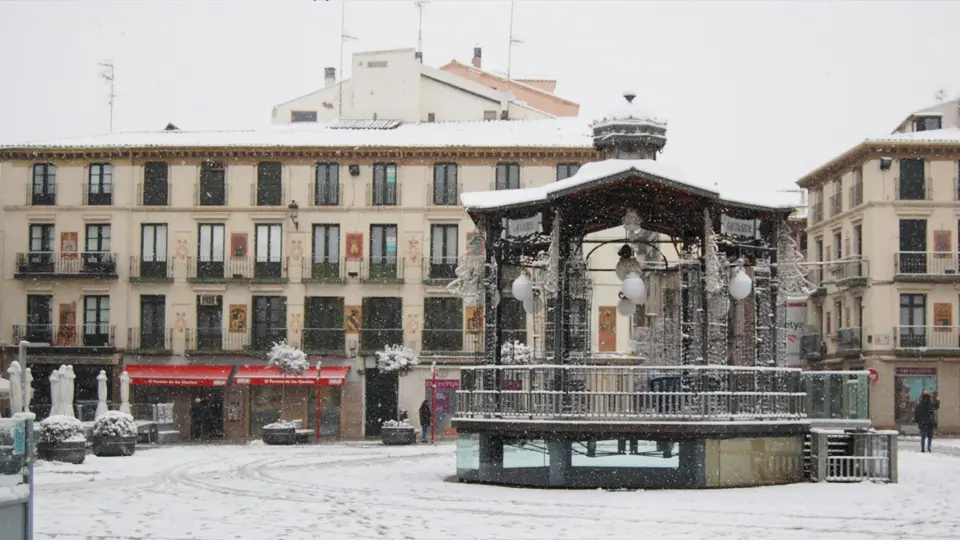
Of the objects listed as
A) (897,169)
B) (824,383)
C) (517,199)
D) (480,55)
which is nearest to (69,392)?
(517,199)

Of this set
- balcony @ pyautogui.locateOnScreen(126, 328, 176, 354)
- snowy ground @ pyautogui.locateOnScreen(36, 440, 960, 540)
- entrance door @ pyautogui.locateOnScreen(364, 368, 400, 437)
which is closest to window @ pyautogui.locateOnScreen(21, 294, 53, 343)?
balcony @ pyautogui.locateOnScreen(126, 328, 176, 354)

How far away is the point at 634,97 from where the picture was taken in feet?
87.5

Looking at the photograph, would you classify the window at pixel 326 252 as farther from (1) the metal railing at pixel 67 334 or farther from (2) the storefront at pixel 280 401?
(1) the metal railing at pixel 67 334

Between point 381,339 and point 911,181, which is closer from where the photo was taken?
point 381,339

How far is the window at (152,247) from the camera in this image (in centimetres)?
6050

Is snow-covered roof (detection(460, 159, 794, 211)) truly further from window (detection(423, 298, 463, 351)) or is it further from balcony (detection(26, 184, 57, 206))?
balcony (detection(26, 184, 57, 206))

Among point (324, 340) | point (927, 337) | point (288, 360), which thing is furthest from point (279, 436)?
point (927, 337)

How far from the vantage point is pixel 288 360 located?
177ft

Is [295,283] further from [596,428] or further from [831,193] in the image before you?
[596,428]

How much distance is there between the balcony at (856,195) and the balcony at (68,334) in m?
32.9

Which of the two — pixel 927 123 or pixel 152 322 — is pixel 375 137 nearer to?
pixel 152 322

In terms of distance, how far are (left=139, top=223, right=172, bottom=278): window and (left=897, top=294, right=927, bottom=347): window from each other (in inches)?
1242

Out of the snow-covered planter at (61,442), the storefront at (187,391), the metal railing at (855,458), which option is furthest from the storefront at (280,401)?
the metal railing at (855,458)

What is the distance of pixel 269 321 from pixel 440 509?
39932mm
